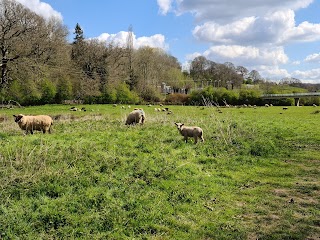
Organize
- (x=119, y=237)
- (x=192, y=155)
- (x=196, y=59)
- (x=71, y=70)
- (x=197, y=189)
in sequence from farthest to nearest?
(x=196, y=59) → (x=71, y=70) → (x=192, y=155) → (x=197, y=189) → (x=119, y=237)

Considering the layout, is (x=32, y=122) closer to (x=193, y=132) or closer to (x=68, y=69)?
(x=193, y=132)

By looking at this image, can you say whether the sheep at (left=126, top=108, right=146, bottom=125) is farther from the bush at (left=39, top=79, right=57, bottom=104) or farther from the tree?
the bush at (left=39, top=79, right=57, bottom=104)

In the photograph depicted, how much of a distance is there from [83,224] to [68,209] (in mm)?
762

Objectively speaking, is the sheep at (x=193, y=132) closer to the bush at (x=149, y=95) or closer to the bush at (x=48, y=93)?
the bush at (x=48, y=93)

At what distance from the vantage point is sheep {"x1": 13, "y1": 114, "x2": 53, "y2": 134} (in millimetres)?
17141

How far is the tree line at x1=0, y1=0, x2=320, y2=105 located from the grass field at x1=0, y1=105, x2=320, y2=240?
813 inches

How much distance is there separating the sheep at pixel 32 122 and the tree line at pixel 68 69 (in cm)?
1329

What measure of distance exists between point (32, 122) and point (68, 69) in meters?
46.5

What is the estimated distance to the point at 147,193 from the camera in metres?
9.55

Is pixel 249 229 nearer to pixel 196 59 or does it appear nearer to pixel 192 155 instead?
pixel 192 155

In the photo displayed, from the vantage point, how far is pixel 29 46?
115 ft

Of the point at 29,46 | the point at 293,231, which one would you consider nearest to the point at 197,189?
the point at 293,231

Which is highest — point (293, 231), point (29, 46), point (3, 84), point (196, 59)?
point (196, 59)

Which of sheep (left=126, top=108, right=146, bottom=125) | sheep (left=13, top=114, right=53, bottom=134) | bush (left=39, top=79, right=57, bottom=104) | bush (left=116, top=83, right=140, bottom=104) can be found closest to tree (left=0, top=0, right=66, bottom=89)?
sheep (left=126, top=108, right=146, bottom=125)
